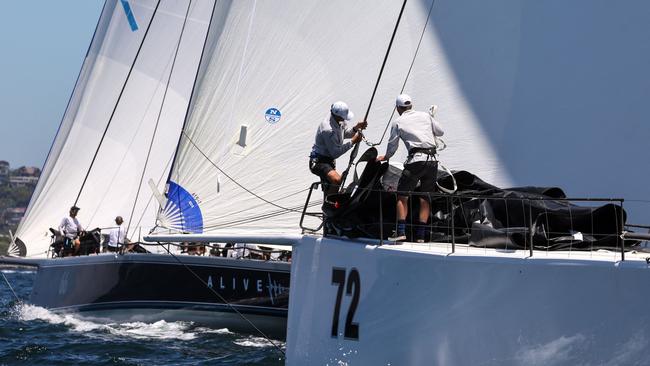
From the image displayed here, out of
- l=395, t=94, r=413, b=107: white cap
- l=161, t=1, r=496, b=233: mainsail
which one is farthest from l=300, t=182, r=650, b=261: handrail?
l=161, t=1, r=496, b=233: mainsail

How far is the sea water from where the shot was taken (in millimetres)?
12438

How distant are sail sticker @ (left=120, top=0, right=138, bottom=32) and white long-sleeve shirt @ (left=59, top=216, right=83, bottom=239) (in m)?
3.57

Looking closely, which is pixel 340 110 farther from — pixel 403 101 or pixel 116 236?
pixel 116 236

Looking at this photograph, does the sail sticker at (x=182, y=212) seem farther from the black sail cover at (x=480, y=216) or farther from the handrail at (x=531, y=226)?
the handrail at (x=531, y=226)

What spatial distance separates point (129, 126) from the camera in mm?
20156

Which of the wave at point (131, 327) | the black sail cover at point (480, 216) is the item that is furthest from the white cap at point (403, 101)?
the wave at point (131, 327)

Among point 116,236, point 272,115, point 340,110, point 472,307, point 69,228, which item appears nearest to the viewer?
point 472,307

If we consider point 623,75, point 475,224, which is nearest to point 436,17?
point 623,75

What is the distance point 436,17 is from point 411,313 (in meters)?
4.09

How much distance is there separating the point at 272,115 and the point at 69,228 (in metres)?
7.48

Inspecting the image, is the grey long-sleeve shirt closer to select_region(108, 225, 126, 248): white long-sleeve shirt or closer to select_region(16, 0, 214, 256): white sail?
select_region(108, 225, 126, 248): white long-sleeve shirt

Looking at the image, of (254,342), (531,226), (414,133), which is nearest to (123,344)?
(254,342)

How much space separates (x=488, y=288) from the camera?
720 centimetres

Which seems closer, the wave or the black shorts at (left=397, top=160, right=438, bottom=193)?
the black shorts at (left=397, top=160, right=438, bottom=193)
